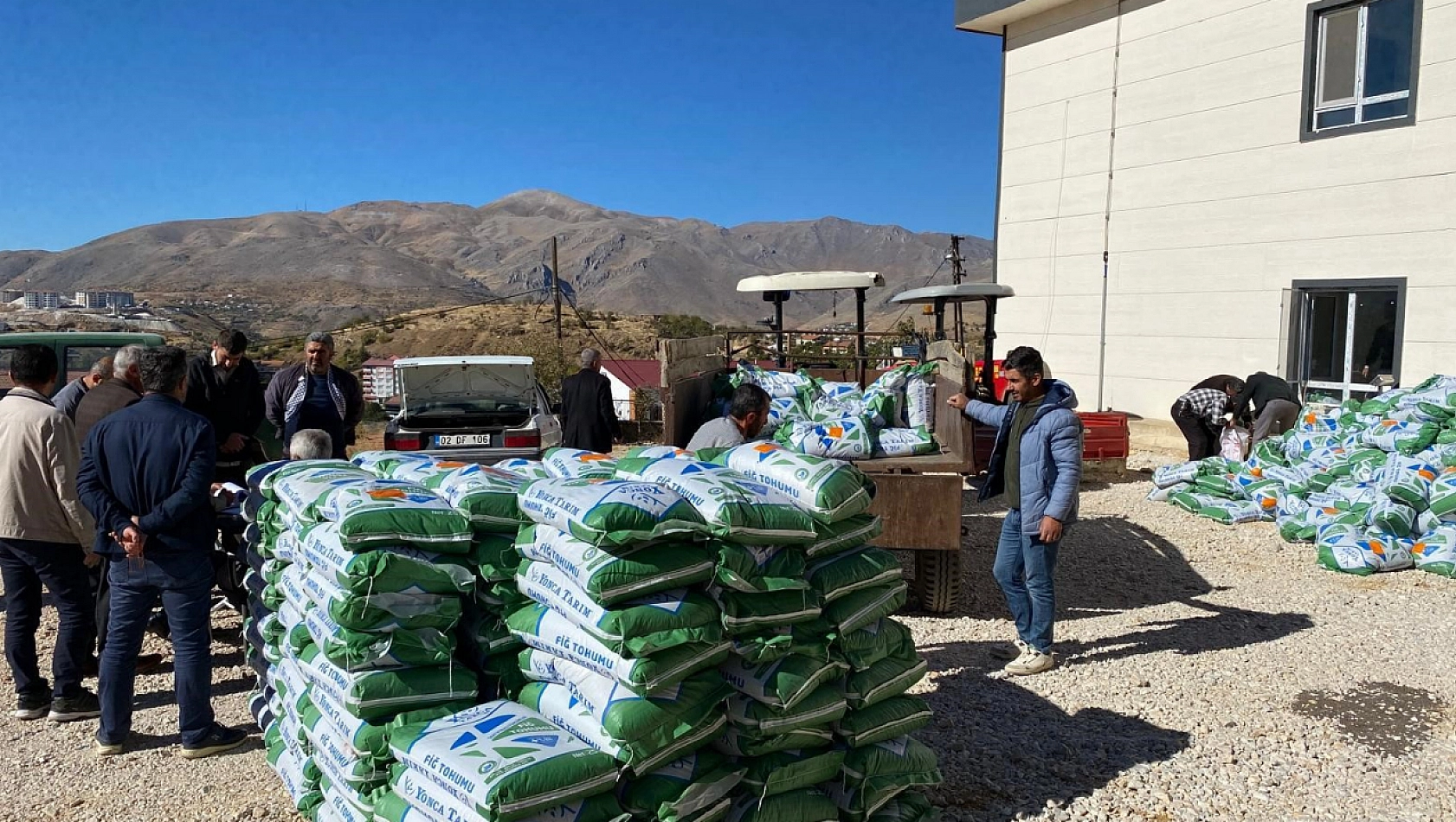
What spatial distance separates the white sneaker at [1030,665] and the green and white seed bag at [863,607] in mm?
1920

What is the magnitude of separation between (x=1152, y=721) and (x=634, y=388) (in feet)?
55.4

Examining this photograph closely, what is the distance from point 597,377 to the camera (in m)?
9.38

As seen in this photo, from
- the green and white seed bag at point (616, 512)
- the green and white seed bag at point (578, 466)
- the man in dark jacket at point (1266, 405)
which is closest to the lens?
the green and white seed bag at point (616, 512)

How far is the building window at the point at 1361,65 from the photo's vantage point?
12305 millimetres

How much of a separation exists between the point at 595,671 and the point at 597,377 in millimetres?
6371

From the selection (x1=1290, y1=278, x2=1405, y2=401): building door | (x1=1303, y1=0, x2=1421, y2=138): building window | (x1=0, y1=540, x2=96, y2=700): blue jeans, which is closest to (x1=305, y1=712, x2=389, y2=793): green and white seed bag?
(x1=0, y1=540, x2=96, y2=700): blue jeans

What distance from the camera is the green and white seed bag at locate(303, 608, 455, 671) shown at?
128 inches

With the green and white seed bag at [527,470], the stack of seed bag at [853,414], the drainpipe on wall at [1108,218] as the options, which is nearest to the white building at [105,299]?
the drainpipe on wall at [1108,218]

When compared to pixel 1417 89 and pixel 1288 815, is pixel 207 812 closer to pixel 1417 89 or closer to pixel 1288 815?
pixel 1288 815

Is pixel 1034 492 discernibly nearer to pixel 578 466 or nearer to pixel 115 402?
pixel 578 466

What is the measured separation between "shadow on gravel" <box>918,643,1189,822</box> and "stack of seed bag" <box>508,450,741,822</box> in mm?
1430

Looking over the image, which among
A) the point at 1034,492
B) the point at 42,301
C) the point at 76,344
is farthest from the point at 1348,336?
the point at 42,301

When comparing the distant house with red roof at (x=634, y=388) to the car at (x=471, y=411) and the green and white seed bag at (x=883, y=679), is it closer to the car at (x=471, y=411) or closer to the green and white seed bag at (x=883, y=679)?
the car at (x=471, y=411)

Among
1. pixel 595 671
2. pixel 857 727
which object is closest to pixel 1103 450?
pixel 857 727
